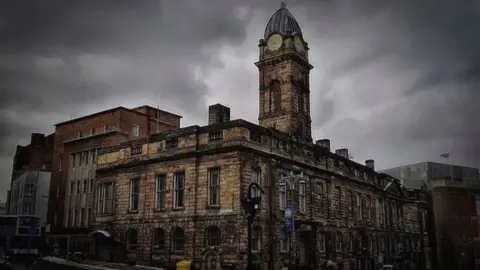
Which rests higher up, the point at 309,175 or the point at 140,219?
the point at 309,175

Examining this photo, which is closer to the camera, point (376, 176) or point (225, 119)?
point (225, 119)

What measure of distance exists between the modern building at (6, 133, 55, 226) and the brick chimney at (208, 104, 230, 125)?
23.1m

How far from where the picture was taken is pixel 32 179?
55312 millimetres

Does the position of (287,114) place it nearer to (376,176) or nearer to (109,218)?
(376,176)

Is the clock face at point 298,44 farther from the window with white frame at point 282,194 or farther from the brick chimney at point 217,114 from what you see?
the window with white frame at point 282,194

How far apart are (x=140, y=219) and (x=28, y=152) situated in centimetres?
3117

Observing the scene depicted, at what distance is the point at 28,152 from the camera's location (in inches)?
2414

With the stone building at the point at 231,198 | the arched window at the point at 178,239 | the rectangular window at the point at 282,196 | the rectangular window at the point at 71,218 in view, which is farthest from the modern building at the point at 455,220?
the rectangular window at the point at 71,218

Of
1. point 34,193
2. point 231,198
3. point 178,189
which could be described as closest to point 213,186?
point 231,198

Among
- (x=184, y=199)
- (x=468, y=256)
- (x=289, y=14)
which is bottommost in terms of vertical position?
(x=468, y=256)

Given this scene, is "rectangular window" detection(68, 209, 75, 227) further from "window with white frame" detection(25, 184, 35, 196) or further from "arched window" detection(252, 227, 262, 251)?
"arched window" detection(252, 227, 262, 251)

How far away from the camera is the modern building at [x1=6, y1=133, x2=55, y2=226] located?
54.8m

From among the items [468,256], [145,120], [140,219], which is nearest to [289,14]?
[145,120]

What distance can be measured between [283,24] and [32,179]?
1223 inches
